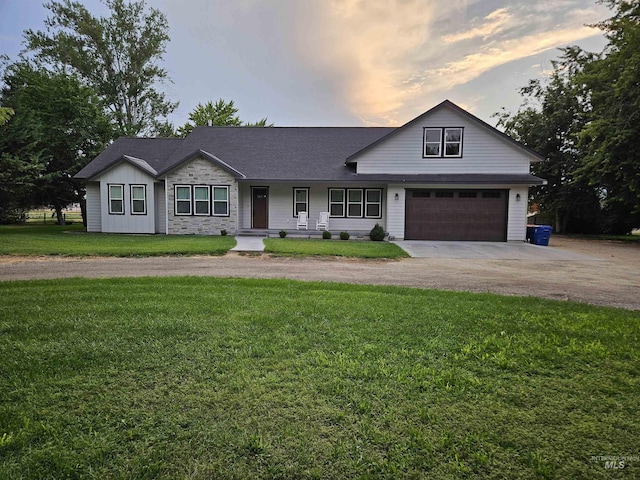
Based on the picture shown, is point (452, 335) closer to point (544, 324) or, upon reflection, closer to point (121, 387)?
point (544, 324)

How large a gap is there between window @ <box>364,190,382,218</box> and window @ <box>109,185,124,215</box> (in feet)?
41.6

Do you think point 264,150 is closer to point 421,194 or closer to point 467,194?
point 421,194

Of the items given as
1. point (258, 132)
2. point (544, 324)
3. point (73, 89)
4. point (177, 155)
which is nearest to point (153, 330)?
point (544, 324)

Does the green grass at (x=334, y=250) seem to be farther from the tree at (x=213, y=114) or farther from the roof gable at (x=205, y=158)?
the tree at (x=213, y=114)

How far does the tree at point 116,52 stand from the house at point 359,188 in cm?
1501

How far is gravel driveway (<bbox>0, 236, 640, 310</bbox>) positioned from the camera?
7.42m

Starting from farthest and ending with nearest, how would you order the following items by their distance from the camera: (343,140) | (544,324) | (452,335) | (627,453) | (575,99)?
(575,99) → (343,140) → (544,324) → (452,335) → (627,453)

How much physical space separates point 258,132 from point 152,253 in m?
13.2

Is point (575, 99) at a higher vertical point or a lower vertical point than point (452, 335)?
higher

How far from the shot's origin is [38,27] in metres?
30.8

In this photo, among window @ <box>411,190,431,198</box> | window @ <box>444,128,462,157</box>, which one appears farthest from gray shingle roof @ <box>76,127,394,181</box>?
window @ <box>444,128,462,157</box>

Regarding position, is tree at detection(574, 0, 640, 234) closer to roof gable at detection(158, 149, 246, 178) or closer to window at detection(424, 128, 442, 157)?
window at detection(424, 128, 442, 157)

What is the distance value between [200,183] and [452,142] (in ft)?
42.2

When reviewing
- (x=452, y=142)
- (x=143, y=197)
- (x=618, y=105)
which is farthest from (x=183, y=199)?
(x=618, y=105)
